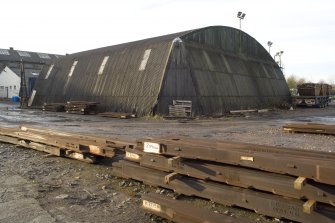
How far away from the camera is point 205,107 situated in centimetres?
2647

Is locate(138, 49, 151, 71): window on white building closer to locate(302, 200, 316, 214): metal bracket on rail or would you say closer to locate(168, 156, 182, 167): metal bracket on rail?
locate(168, 156, 182, 167): metal bracket on rail

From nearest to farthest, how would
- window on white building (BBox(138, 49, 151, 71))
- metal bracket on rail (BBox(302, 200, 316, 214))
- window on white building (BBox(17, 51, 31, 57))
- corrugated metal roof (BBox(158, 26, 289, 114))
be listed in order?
metal bracket on rail (BBox(302, 200, 316, 214))
corrugated metal roof (BBox(158, 26, 289, 114))
window on white building (BBox(138, 49, 151, 71))
window on white building (BBox(17, 51, 31, 57))

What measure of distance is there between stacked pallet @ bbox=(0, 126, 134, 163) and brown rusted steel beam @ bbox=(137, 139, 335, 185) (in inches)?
71.9

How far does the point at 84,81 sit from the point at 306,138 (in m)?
24.6

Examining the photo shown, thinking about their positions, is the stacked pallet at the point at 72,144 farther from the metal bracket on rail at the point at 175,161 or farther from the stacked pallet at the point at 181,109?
the stacked pallet at the point at 181,109

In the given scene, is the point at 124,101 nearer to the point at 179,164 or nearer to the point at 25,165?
the point at 25,165

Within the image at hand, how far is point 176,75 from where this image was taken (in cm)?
2658

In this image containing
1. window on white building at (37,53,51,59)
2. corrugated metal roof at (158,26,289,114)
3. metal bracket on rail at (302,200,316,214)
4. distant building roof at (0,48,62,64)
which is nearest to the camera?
metal bracket on rail at (302,200,316,214)

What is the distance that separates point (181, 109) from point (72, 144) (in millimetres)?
16489

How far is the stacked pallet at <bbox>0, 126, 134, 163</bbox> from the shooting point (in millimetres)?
8648

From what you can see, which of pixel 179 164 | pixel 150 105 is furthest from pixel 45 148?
pixel 150 105

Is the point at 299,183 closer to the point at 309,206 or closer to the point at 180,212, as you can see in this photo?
the point at 309,206

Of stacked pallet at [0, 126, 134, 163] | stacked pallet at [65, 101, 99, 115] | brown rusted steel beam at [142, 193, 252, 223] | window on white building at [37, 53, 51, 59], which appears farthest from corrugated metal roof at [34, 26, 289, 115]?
window on white building at [37, 53, 51, 59]

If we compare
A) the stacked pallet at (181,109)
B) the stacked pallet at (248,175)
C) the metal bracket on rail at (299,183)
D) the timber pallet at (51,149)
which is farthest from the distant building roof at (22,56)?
the metal bracket on rail at (299,183)
